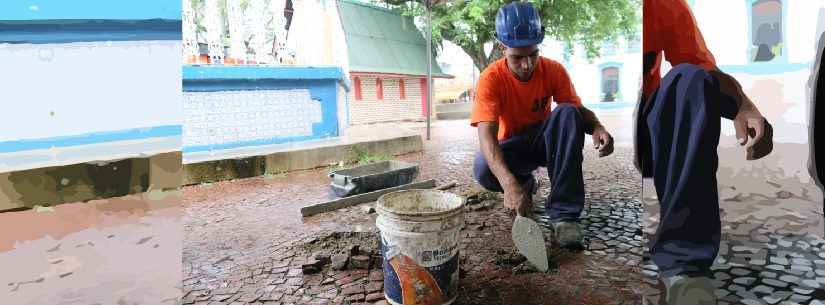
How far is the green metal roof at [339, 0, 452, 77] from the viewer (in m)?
12.3

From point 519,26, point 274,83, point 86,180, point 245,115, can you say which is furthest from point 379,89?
point 519,26

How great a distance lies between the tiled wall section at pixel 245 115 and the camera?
6016mm

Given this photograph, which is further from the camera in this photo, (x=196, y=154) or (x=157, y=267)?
(x=196, y=154)

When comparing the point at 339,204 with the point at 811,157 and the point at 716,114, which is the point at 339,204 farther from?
the point at 811,157

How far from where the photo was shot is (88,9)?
2.42 m

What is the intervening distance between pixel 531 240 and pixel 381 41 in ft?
37.8

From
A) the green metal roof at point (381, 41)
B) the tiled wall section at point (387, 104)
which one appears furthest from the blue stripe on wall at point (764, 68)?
the tiled wall section at point (387, 104)

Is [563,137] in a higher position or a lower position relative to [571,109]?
lower

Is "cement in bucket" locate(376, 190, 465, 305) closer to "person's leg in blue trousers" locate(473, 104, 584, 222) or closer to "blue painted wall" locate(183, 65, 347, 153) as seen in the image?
"person's leg in blue trousers" locate(473, 104, 584, 222)

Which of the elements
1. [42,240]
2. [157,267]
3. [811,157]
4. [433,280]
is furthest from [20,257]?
[811,157]

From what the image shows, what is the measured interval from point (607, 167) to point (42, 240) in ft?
16.3

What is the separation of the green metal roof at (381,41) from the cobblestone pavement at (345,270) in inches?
321

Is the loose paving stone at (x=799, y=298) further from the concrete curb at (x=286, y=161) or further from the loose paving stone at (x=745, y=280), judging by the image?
the concrete curb at (x=286, y=161)

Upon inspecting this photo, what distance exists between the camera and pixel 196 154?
5816mm
